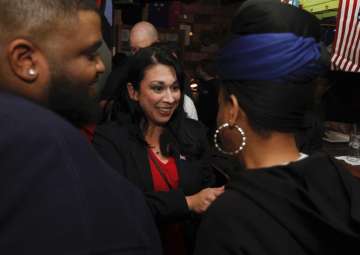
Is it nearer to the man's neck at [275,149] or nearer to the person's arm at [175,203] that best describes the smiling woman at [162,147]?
the person's arm at [175,203]

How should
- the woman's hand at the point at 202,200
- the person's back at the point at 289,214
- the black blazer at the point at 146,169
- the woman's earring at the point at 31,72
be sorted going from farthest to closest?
the black blazer at the point at 146,169, the woman's hand at the point at 202,200, the person's back at the point at 289,214, the woman's earring at the point at 31,72

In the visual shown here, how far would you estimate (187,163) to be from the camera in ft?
7.39

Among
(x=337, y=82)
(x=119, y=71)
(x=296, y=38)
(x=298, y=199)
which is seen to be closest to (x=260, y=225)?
(x=298, y=199)

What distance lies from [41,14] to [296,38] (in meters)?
0.69

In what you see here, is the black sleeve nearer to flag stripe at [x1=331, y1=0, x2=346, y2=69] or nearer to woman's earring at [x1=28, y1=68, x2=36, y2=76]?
woman's earring at [x1=28, y1=68, x2=36, y2=76]

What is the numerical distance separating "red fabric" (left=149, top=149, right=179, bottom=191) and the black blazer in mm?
27

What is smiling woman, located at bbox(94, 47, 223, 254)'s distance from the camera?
1944mm

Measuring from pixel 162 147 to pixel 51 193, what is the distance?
1.60 meters

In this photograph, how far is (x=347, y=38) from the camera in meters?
4.03

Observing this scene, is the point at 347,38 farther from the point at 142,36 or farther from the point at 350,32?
the point at 142,36

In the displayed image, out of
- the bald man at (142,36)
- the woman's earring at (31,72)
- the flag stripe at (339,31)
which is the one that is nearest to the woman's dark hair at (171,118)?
the woman's earring at (31,72)

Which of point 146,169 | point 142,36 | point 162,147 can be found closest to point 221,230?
point 146,169

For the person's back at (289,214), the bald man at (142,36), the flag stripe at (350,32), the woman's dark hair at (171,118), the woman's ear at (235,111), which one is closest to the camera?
the person's back at (289,214)

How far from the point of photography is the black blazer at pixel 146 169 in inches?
75.5
